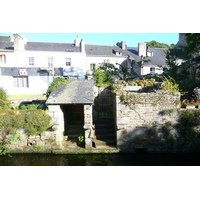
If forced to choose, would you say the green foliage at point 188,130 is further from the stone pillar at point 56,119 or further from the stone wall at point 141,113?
the stone pillar at point 56,119

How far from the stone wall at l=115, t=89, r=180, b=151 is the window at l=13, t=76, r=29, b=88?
18.7 m

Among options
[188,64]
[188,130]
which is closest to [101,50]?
[188,64]

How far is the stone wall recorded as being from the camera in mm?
6992

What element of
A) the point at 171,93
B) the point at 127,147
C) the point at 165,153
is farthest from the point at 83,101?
the point at 165,153

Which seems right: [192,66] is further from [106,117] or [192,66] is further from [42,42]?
[42,42]

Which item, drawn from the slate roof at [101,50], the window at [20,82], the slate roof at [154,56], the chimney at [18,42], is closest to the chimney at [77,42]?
the slate roof at [101,50]

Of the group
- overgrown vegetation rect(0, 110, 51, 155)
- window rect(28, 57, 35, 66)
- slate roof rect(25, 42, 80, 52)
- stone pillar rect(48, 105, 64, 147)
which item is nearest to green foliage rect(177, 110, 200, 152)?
stone pillar rect(48, 105, 64, 147)

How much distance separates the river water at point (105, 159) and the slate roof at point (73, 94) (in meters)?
2.50

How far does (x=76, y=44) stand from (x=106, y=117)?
755 inches

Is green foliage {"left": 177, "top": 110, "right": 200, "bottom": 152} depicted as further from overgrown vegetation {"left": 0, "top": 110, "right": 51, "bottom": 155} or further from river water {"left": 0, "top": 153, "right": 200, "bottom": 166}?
overgrown vegetation {"left": 0, "top": 110, "right": 51, "bottom": 155}

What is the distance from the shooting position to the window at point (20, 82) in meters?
21.5

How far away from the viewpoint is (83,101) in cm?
729

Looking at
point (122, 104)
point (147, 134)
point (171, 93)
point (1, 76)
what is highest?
point (1, 76)

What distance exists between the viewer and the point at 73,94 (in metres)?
7.79
